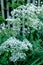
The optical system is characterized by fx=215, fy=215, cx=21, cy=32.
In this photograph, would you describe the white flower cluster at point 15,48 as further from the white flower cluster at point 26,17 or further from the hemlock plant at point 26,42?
the white flower cluster at point 26,17

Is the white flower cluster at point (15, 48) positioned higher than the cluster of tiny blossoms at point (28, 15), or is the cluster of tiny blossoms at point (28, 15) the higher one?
the cluster of tiny blossoms at point (28, 15)

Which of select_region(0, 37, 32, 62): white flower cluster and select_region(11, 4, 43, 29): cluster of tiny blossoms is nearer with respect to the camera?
select_region(0, 37, 32, 62): white flower cluster

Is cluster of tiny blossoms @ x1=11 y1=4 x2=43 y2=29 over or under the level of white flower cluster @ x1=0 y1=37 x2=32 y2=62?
over

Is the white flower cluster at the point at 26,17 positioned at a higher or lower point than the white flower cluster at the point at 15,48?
higher

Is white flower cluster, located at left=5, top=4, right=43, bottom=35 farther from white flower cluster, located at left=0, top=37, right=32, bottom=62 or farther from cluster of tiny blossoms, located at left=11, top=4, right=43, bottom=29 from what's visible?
white flower cluster, located at left=0, top=37, right=32, bottom=62

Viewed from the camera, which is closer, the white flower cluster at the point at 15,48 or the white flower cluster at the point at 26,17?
the white flower cluster at the point at 15,48

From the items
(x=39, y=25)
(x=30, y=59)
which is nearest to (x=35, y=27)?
(x=39, y=25)

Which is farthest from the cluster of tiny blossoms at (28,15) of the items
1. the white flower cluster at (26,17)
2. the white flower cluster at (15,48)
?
the white flower cluster at (15,48)

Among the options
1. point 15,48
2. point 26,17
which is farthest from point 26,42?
point 26,17

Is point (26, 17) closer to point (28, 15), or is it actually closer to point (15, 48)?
point (28, 15)

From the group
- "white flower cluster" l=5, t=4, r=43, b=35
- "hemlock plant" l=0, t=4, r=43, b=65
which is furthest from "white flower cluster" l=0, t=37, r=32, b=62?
"white flower cluster" l=5, t=4, r=43, b=35

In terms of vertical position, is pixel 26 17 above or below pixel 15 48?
above

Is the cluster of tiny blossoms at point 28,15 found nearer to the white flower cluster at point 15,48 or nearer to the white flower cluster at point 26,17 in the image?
the white flower cluster at point 26,17

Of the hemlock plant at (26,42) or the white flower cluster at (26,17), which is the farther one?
the white flower cluster at (26,17)
